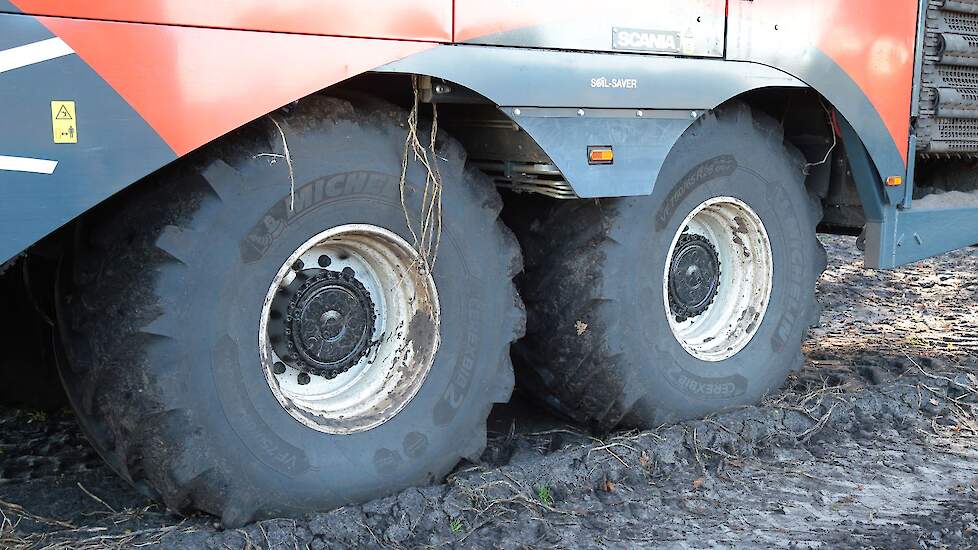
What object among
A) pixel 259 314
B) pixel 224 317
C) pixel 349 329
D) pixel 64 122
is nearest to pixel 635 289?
pixel 349 329

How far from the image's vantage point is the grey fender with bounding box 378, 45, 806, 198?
3.03 metres

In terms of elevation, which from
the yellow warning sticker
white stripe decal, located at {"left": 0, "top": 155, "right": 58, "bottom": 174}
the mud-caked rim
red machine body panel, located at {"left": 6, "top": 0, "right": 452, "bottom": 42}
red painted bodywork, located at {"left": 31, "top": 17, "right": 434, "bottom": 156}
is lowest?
the mud-caked rim

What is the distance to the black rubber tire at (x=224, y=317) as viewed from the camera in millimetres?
2717

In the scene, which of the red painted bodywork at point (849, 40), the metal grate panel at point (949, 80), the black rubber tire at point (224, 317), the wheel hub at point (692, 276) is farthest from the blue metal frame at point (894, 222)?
the black rubber tire at point (224, 317)

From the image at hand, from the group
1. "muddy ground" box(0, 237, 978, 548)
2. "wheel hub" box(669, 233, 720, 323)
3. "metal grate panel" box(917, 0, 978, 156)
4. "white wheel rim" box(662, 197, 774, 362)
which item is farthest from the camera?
"metal grate panel" box(917, 0, 978, 156)

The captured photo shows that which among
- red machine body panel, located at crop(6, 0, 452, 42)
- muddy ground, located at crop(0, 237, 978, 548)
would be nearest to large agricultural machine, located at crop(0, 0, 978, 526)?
red machine body panel, located at crop(6, 0, 452, 42)

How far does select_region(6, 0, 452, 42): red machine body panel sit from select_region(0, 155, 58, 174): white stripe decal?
0.32 m

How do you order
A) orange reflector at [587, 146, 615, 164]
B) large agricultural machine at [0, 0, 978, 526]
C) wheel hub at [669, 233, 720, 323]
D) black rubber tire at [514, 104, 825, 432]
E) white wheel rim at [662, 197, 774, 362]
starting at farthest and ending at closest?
white wheel rim at [662, 197, 774, 362] → wheel hub at [669, 233, 720, 323] → black rubber tire at [514, 104, 825, 432] → orange reflector at [587, 146, 615, 164] → large agricultural machine at [0, 0, 978, 526]

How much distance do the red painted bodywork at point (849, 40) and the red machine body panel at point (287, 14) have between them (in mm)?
1292

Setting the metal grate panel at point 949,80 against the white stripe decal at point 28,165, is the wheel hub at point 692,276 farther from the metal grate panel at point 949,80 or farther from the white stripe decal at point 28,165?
the white stripe decal at point 28,165

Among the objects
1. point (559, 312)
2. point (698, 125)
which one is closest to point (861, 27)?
point (698, 125)

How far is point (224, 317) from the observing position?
2.79 meters

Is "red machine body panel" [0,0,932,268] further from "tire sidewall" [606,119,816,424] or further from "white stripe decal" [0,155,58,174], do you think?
"tire sidewall" [606,119,816,424]

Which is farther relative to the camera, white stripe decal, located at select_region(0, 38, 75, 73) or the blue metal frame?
the blue metal frame
